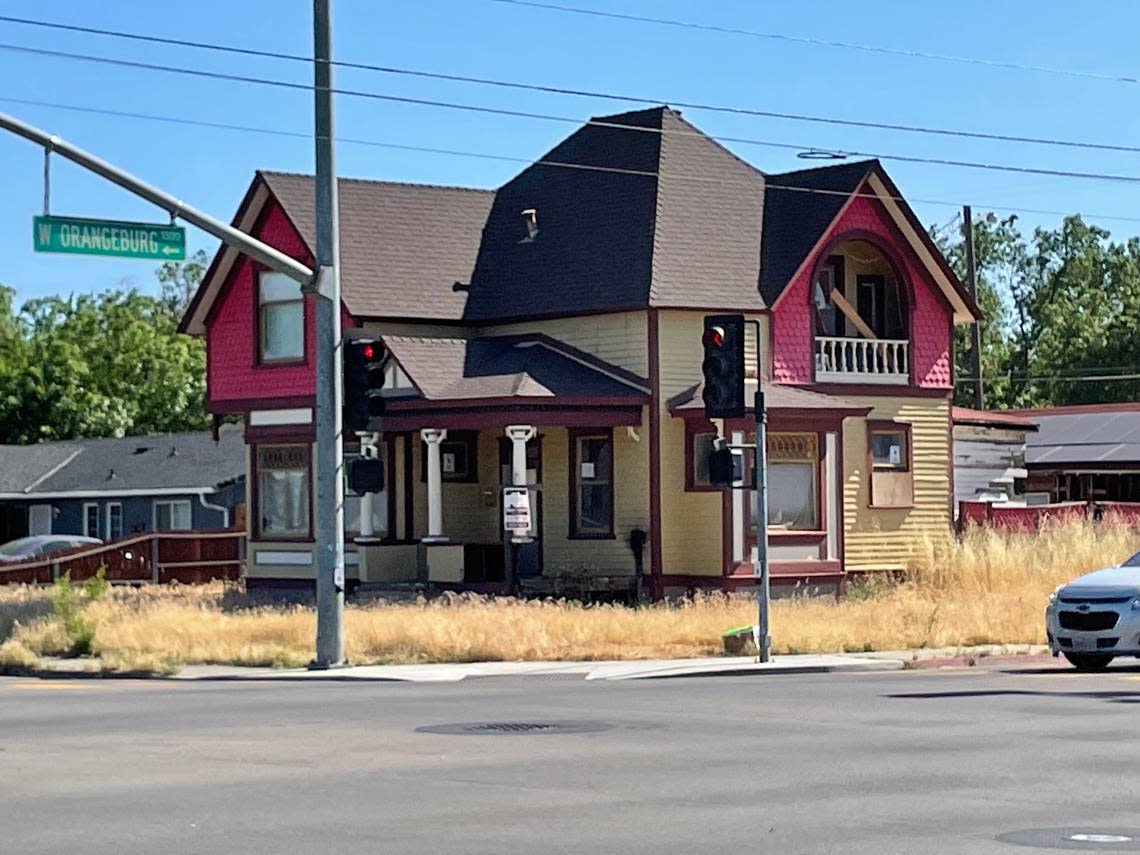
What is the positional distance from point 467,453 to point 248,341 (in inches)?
196

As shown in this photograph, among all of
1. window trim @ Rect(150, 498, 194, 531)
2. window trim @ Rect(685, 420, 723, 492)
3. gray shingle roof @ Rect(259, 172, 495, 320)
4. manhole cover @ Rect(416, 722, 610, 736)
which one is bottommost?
manhole cover @ Rect(416, 722, 610, 736)

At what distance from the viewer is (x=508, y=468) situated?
132 ft

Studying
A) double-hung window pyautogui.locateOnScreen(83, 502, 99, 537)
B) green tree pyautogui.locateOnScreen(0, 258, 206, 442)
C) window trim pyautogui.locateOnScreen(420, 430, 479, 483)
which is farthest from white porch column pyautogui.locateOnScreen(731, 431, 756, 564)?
green tree pyautogui.locateOnScreen(0, 258, 206, 442)

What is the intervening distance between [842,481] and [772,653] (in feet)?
33.2

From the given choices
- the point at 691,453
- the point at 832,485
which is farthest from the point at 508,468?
the point at 832,485

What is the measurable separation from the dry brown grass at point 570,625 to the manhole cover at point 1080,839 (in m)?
17.4

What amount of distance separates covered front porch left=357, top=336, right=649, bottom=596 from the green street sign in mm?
12591

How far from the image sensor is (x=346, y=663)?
28.3 m

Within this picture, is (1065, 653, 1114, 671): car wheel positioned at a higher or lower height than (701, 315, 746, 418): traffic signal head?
lower

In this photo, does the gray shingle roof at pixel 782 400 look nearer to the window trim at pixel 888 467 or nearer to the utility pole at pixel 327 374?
the window trim at pixel 888 467

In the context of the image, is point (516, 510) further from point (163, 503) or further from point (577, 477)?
point (163, 503)

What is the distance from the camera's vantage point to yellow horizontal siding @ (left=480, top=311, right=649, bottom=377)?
38.5 m

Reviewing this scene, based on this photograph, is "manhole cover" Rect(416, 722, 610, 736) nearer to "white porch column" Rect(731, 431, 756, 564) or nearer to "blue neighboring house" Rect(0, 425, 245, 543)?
"white porch column" Rect(731, 431, 756, 564)

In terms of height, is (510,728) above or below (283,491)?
below
